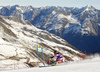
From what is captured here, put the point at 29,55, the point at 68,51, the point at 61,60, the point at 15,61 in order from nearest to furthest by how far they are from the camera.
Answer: the point at 61,60 → the point at 15,61 → the point at 29,55 → the point at 68,51

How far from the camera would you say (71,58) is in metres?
162

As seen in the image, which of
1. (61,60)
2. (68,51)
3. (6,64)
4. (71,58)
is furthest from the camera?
(68,51)

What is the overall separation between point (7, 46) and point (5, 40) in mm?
20525

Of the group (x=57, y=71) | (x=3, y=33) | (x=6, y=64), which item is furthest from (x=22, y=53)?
(x=57, y=71)

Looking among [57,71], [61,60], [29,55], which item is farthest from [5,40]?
[57,71]

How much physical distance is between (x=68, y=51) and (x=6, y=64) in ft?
279

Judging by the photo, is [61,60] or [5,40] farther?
[5,40]

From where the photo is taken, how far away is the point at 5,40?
148500mm

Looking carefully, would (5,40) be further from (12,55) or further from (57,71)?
(57,71)

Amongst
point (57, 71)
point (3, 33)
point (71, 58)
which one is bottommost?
point (71, 58)

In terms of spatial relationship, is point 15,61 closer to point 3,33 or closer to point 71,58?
point 3,33

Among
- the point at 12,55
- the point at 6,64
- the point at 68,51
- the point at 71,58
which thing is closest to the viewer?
the point at 6,64

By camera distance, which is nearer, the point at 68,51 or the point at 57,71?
the point at 57,71

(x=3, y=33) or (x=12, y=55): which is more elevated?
(x=3, y=33)
